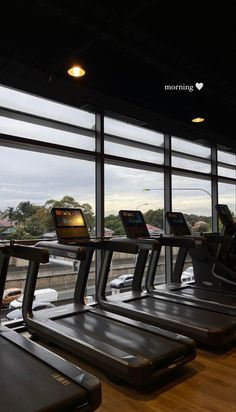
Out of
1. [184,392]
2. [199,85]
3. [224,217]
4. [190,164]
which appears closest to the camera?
[184,392]

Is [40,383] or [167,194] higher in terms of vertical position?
[167,194]

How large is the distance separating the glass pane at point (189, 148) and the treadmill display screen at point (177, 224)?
1671 mm

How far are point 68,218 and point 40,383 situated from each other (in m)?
2.16

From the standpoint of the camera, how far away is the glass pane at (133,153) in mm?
5397

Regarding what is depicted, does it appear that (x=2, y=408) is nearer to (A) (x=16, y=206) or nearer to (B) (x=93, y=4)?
(A) (x=16, y=206)

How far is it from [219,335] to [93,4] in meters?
3.41

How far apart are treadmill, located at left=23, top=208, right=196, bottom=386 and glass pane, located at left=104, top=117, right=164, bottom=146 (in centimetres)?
198

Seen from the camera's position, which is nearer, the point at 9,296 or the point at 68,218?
the point at 68,218

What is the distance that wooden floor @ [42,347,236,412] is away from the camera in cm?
236

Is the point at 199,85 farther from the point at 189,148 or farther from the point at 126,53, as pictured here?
the point at 189,148

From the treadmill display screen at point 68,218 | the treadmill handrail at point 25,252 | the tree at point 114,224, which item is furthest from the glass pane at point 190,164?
the treadmill handrail at point 25,252

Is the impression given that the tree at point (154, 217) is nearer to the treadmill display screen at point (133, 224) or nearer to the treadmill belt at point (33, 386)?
the treadmill display screen at point (133, 224)

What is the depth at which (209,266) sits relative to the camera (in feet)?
18.2

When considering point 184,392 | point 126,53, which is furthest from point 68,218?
point 184,392
